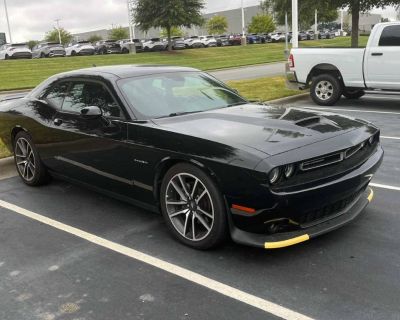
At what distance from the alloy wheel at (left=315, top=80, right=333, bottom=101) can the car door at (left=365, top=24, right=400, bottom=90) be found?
3.20 feet

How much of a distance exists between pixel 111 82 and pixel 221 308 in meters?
2.55

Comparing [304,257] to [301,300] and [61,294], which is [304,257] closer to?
[301,300]

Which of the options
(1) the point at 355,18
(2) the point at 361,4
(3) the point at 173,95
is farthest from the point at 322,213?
(1) the point at 355,18

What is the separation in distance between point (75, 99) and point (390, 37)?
24.8ft

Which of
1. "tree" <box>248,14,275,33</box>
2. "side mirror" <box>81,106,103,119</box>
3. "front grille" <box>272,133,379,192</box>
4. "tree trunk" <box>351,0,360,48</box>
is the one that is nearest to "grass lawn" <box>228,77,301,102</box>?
"tree trunk" <box>351,0,360,48</box>

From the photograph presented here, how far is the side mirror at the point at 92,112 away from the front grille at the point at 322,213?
6.93ft

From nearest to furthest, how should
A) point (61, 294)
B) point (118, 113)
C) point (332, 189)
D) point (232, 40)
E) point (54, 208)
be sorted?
point (61, 294) < point (332, 189) < point (118, 113) < point (54, 208) < point (232, 40)

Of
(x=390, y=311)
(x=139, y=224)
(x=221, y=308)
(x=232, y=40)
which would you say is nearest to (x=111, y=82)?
(x=139, y=224)

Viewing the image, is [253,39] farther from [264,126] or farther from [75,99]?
[264,126]

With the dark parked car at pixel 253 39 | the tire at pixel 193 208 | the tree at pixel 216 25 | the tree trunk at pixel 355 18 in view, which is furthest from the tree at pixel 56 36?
the tire at pixel 193 208

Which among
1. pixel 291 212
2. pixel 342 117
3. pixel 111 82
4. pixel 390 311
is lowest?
pixel 390 311

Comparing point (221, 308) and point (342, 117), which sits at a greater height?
point (342, 117)

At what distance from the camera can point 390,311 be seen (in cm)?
302

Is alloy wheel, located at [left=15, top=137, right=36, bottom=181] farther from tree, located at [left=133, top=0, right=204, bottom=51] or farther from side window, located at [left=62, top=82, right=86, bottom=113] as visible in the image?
tree, located at [left=133, top=0, right=204, bottom=51]
